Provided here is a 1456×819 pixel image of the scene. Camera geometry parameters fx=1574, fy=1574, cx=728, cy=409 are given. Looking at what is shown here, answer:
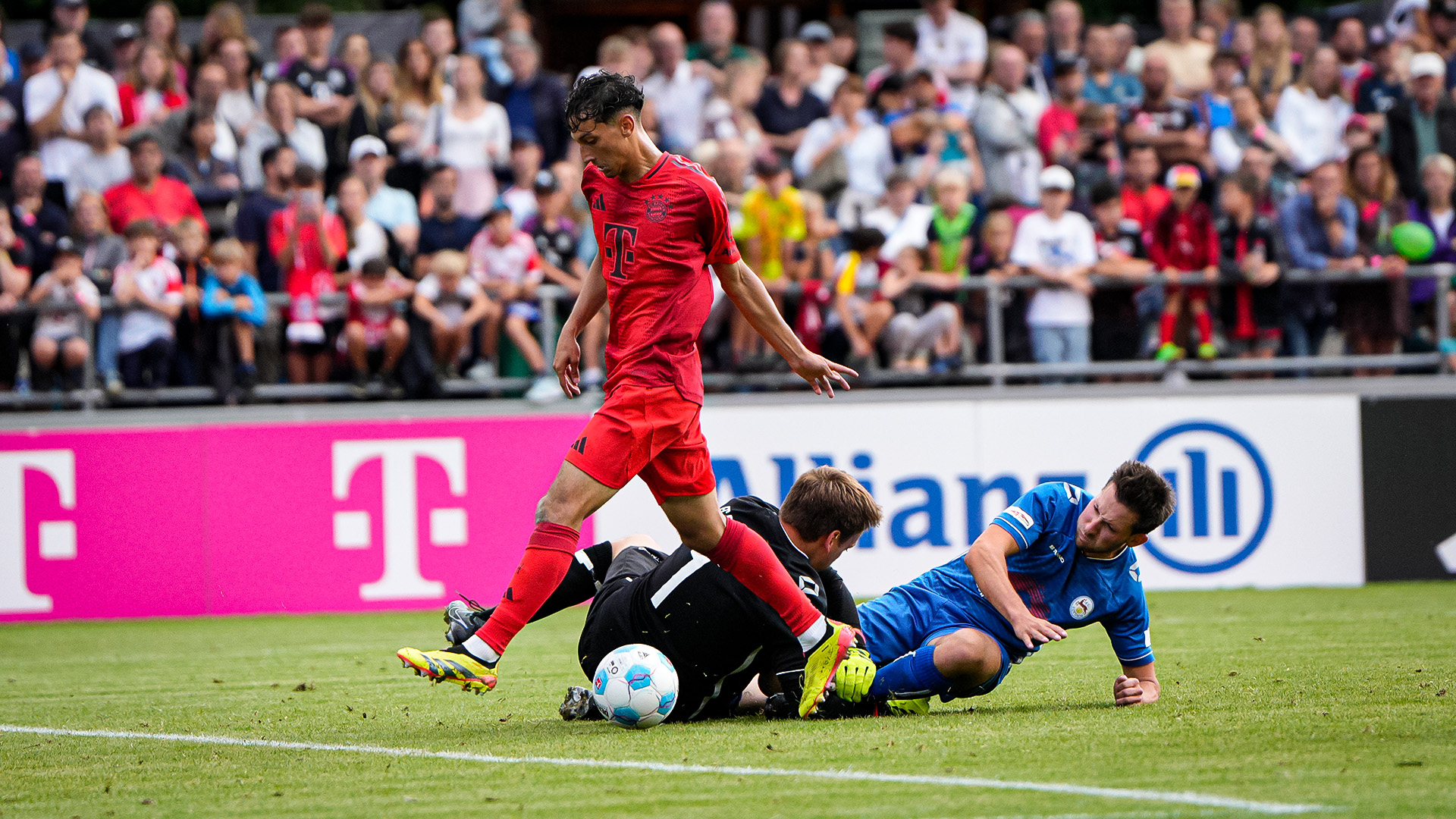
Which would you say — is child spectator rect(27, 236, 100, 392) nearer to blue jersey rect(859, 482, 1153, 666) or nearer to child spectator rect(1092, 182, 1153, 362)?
child spectator rect(1092, 182, 1153, 362)

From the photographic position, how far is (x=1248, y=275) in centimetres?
1236

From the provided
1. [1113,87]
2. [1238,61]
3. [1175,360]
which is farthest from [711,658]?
[1238,61]

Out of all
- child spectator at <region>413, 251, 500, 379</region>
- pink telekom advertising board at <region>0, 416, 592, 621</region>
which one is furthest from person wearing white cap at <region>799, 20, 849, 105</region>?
pink telekom advertising board at <region>0, 416, 592, 621</region>

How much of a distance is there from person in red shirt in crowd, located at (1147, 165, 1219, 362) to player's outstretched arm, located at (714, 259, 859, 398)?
283 inches

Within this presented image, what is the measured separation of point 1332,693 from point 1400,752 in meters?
1.46

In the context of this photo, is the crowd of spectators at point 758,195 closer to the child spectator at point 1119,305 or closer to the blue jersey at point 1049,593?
the child spectator at point 1119,305

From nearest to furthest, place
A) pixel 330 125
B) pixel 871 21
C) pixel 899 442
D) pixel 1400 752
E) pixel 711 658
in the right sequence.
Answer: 1. pixel 1400 752
2. pixel 711 658
3. pixel 899 442
4. pixel 330 125
5. pixel 871 21

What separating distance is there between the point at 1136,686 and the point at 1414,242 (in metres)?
8.21

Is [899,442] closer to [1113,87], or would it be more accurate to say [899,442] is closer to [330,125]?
[1113,87]

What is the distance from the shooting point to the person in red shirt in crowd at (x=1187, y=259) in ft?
40.8

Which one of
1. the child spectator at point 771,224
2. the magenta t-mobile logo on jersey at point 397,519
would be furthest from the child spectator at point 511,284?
the child spectator at point 771,224

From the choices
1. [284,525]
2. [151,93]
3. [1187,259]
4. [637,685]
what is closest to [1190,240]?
[1187,259]

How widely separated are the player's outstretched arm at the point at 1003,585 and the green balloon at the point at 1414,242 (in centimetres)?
829

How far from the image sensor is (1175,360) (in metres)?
12.4
